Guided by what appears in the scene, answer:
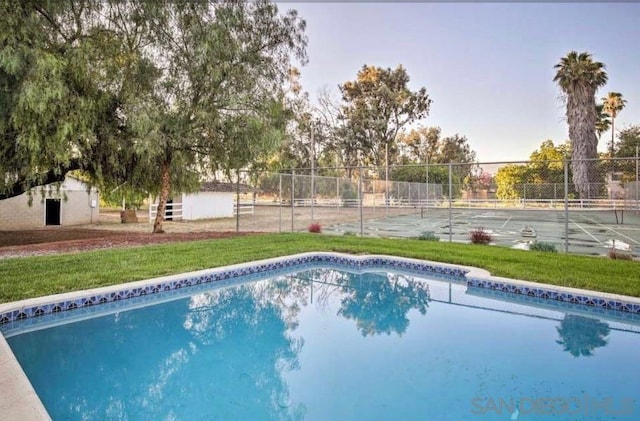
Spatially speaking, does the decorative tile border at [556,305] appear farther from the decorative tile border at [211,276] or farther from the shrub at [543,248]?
the shrub at [543,248]

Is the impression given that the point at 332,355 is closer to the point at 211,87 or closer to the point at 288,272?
the point at 288,272

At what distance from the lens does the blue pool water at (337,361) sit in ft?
10.3

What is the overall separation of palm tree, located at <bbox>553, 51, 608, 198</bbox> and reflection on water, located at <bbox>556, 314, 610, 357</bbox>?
67.0 feet

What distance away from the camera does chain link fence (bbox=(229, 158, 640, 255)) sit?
11.2 meters

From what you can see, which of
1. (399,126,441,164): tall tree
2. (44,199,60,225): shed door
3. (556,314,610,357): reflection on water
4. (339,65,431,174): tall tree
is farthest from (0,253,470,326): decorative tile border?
(399,126,441,164): tall tree

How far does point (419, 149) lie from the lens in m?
42.3

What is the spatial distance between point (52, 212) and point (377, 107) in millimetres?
26373

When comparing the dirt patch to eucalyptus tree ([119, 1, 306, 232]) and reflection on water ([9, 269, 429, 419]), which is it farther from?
reflection on water ([9, 269, 429, 419])

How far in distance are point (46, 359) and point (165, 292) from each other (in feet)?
7.34

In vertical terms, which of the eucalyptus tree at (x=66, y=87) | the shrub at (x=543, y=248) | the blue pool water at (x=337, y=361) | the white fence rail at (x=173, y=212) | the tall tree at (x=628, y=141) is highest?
the tall tree at (x=628, y=141)

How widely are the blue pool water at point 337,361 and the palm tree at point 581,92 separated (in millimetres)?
21170

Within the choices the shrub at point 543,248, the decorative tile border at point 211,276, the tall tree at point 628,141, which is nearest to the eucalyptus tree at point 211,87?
the decorative tile border at point 211,276

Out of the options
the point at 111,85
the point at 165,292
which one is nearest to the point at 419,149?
the point at 111,85
